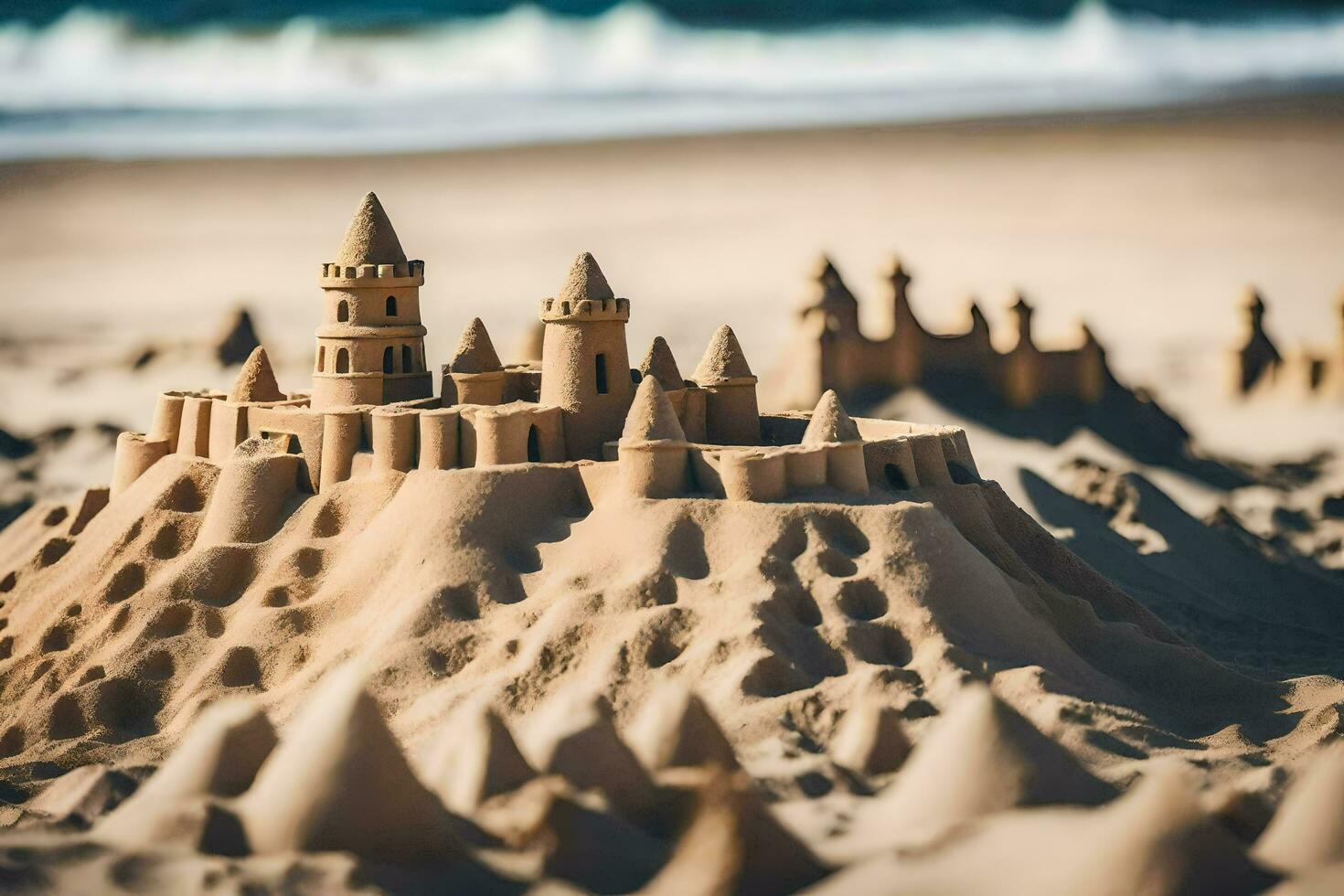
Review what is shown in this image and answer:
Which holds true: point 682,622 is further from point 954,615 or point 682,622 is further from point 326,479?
point 326,479

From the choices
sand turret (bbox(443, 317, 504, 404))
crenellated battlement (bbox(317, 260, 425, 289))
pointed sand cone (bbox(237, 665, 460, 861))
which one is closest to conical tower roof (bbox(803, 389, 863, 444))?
sand turret (bbox(443, 317, 504, 404))

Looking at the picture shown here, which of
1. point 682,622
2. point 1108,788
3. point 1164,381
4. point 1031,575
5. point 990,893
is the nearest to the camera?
point 990,893

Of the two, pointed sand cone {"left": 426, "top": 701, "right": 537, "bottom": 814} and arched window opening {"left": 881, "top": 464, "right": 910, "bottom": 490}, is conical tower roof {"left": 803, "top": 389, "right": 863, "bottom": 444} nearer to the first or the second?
arched window opening {"left": 881, "top": 464, "right": 910, "bottom": 490}

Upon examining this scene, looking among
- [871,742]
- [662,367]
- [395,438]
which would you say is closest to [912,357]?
[662,367]

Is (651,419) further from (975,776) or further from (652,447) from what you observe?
(975,776)

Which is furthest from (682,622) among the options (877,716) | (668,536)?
(877,716)
